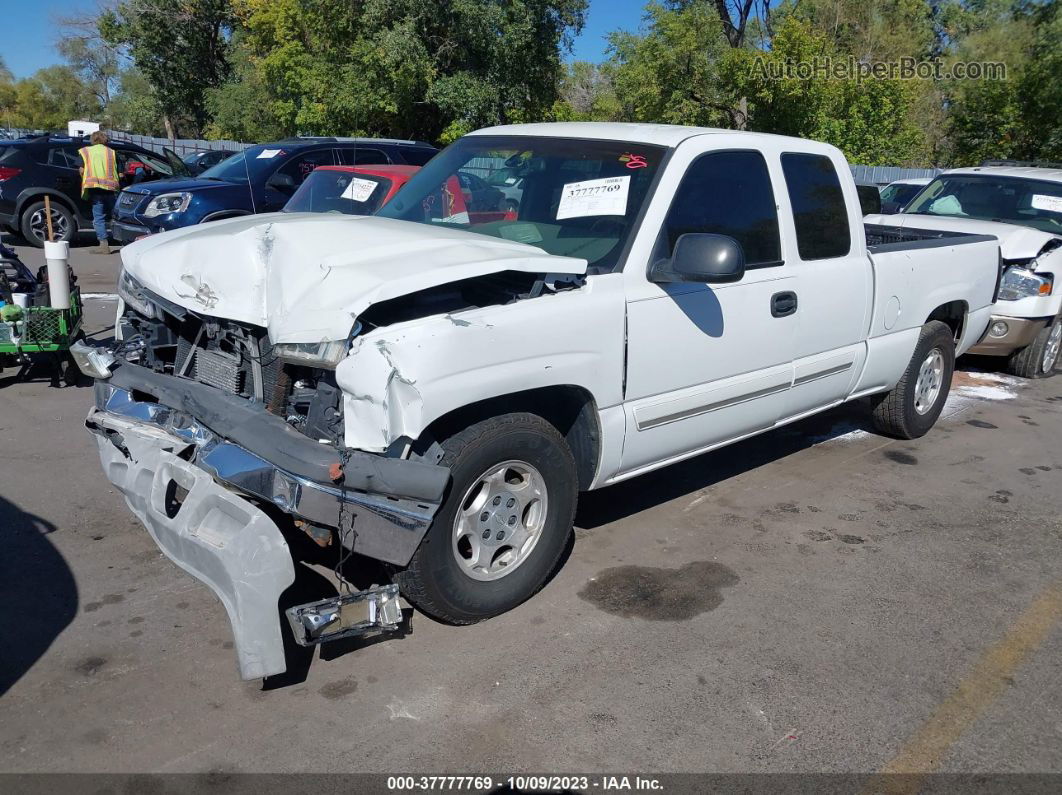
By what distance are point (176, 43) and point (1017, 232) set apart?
4082 centimetres

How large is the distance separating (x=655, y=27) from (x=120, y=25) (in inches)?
950

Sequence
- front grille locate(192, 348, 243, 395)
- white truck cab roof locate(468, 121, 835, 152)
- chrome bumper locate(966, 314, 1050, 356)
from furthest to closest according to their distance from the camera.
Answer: chrome bumper locate(966, 314, 1050, 356), white truck cab roof locate(468, 121, 835, 152), front grille locate(192, 348, 243, 395)

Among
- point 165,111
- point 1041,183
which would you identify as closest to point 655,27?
point 1041,183

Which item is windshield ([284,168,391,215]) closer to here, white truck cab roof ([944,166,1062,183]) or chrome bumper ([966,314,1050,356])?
chrome bumper ([966,314,1050,356])

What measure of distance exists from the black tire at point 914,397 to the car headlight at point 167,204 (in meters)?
8.65

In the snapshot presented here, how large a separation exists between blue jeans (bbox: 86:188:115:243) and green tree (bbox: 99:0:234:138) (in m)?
29.1

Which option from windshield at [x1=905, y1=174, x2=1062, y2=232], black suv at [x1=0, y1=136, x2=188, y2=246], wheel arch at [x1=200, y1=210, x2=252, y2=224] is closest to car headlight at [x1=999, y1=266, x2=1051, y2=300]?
windshield at [x1=905, y1=174, x2=1062, y2=232]

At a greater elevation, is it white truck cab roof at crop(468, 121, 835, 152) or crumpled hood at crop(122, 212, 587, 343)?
white truck cab roof at crop(468, 121, 835, 152)

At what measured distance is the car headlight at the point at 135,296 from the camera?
13.8ft

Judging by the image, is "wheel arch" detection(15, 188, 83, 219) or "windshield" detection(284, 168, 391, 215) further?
"wheel arch" detection(15, 188, 83, 219)

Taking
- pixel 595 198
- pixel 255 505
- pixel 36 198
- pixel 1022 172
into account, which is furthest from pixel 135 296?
pixel 36 198

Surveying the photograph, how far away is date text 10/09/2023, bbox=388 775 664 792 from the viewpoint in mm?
Result: 2963

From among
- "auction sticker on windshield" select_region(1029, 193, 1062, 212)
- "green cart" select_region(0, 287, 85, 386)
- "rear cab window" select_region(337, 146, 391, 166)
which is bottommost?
"green cart" select_region(0, 287, 85, 386)

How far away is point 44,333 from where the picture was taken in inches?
259
